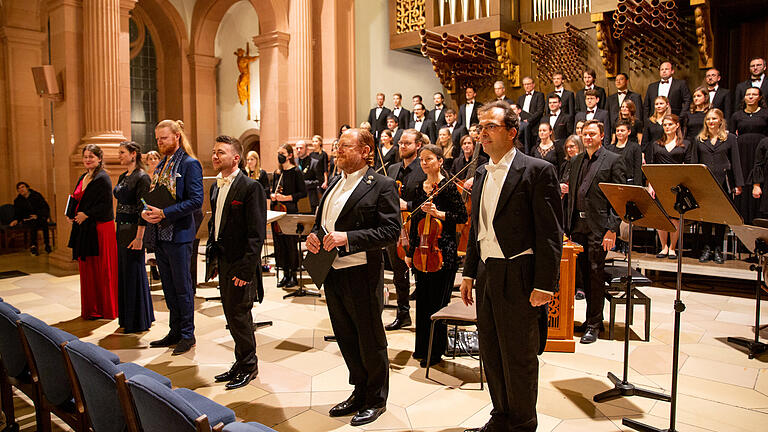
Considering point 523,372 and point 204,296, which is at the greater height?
point 523,372

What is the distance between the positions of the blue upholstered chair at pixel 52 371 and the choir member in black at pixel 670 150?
6.07 metres

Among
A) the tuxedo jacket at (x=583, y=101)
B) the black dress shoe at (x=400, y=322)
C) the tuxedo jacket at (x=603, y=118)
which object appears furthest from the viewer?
the tuxedo jacket at (x=583, y=101)

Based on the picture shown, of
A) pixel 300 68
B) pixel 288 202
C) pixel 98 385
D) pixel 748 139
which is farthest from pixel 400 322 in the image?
pixel 300 68

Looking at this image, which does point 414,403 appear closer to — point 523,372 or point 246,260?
point 523,372

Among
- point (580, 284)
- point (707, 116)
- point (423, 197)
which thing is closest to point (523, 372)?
point (423, 197)

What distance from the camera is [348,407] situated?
128 inches

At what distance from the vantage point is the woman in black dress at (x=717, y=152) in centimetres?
641

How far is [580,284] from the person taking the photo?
20.5ft

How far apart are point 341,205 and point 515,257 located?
100 centimetres

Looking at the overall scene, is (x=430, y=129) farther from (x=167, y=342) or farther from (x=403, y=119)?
(x=167, y=342)

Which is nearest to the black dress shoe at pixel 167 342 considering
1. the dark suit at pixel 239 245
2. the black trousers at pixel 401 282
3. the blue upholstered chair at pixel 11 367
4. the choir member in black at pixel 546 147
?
the dark suit at pixel 239 245

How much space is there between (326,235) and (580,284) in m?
4.16

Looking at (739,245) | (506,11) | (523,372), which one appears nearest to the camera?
(523,372)

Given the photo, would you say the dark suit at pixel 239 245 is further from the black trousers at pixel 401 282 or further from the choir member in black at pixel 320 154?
the choir member in black at pixel 320 154
